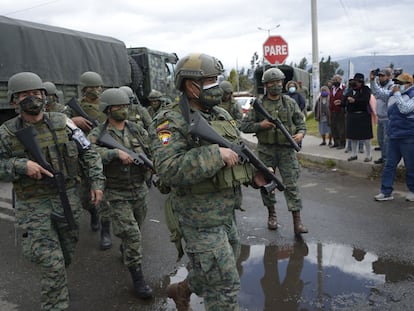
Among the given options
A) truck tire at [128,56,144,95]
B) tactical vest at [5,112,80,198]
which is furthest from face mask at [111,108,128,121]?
truck tire at [128,56,144,95]

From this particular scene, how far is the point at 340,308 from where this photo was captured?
3207 millimetres

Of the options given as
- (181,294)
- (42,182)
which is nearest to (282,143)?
(181,294)

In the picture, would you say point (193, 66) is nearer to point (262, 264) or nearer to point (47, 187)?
point (47, 187)

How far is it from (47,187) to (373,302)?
260cm

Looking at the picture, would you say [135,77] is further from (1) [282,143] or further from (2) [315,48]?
(1) [282,143]

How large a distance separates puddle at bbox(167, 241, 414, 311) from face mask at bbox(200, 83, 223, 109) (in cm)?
169

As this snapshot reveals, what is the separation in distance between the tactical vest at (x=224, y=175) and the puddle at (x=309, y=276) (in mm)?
1258

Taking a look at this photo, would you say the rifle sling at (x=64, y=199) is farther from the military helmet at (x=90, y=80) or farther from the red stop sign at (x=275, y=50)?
the red stop sign at (x=275, y=50)

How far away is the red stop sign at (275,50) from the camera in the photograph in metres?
13.5

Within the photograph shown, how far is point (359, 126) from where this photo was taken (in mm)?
8250

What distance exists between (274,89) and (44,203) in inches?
114

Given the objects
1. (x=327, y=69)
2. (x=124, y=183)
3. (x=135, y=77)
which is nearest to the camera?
(x=124, y=183)

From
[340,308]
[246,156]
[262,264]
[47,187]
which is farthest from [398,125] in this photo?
[47,187]

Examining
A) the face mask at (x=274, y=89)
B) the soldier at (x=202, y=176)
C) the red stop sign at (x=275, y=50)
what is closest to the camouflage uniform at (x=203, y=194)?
the soldier at (x=202, y=176)
